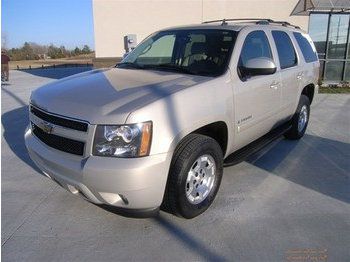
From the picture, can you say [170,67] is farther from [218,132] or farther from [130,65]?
[218,132]

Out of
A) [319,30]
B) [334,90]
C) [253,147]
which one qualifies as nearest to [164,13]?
[319,30]

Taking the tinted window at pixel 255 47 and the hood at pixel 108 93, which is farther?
the tinted window at pixel 255 47

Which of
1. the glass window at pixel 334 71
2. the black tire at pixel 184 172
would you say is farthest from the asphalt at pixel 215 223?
the glass window at pixel 334 71

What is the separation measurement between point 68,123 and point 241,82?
1.95 metres

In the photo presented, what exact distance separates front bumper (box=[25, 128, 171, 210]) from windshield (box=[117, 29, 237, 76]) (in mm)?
1422

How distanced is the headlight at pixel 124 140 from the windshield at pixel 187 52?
130cm

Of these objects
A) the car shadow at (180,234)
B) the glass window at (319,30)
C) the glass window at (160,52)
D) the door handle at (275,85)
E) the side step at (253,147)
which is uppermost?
the glass window at (319,30)

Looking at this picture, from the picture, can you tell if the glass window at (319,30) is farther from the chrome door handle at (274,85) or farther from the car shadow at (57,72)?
the car shadow at (57,72)

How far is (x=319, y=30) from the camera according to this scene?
14.6 meters

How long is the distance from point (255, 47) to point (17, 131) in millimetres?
4977

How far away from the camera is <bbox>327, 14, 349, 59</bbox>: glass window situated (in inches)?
575

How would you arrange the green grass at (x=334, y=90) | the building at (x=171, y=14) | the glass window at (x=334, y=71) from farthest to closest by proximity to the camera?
the glass window at (x=334, y=71), the building at (x=171, y=14), the green grass at (x=334, y=90)

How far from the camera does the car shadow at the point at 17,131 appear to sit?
5.60m

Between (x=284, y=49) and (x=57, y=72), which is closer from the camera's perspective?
(x=284, y=49)
